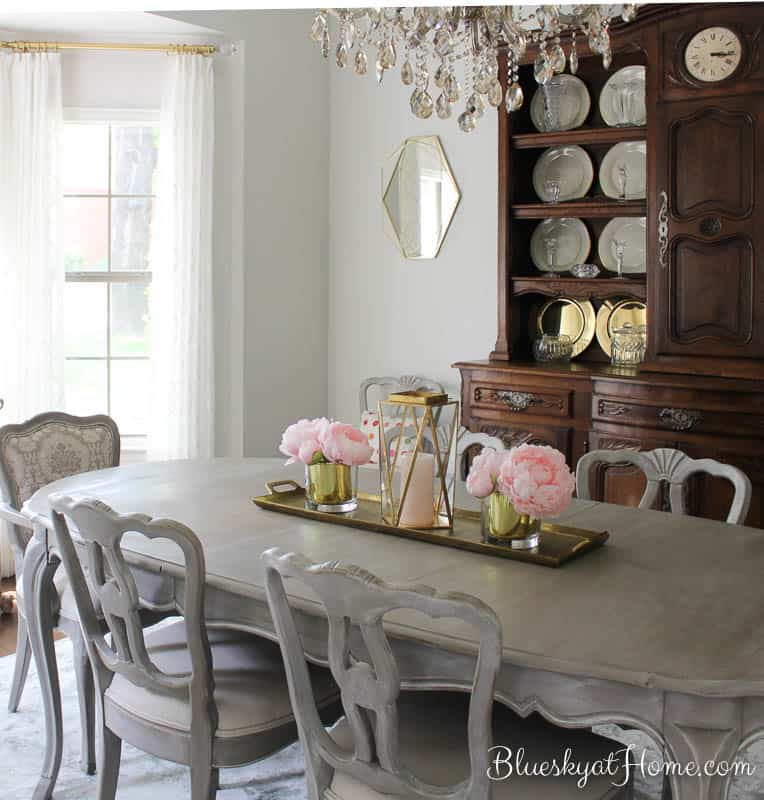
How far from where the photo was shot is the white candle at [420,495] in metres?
2.23

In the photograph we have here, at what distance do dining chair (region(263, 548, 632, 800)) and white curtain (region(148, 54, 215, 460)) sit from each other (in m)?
2.95

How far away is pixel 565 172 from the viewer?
4.25 metres

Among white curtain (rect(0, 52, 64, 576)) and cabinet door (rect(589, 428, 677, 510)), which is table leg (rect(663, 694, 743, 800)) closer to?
cabinet door (rect(589, 428, 677, 510))

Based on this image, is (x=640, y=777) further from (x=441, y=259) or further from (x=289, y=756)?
(x=441, y=259)

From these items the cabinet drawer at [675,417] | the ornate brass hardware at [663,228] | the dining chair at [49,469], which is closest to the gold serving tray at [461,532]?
the dining chair at [49,469]

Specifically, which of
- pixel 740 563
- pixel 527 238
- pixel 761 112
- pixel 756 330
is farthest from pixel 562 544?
pixel 527 238

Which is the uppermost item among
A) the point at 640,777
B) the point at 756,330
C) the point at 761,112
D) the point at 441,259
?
the point at 761,112

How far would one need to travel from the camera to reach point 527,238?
440cm

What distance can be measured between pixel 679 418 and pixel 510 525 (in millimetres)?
1639

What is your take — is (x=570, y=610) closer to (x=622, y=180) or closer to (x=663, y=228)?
(x=663, y=228)

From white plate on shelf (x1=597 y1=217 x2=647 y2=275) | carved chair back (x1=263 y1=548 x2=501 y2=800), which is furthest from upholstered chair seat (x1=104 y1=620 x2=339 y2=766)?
white plate on shelf (x1=597 y1=217 x2=647 y2=275)

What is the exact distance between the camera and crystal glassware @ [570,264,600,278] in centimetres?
410

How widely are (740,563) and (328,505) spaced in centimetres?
101

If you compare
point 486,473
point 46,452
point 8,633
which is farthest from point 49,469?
point 486,473
